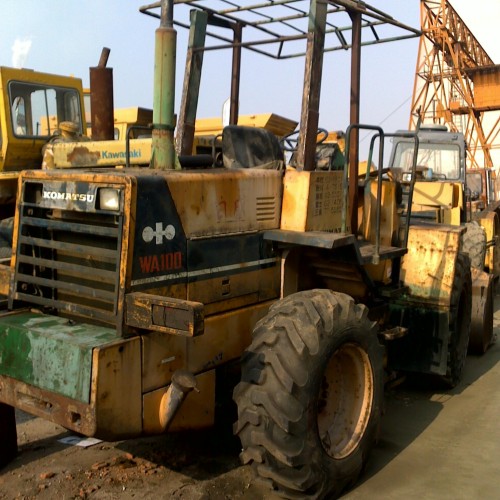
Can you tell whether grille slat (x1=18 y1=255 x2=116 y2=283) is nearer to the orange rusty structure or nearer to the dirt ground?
the dirt ground

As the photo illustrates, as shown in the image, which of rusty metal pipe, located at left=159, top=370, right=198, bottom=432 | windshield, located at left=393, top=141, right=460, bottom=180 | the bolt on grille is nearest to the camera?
rusty metal pipe, located at left=159, top=370, right=198, bottom=432

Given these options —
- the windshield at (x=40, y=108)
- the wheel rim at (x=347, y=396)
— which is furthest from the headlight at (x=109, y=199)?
the windshield at (x=40, y=108)

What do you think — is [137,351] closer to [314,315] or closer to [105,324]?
[105,324]

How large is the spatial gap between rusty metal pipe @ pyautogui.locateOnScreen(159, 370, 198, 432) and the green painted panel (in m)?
0.39

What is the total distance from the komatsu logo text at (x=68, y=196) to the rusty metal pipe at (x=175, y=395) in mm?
1031

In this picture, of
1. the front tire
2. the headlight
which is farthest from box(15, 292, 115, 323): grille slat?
the front tire

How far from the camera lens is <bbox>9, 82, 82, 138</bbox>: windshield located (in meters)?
8.37

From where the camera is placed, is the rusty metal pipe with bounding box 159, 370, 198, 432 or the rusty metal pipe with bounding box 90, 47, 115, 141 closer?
the rusty metal pipe with bounding box 159, 370, 198, 432

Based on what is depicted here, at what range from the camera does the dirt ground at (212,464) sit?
12.3 feet

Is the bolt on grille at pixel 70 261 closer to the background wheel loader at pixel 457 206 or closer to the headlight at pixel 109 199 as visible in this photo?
the headlight at pixel 109 199

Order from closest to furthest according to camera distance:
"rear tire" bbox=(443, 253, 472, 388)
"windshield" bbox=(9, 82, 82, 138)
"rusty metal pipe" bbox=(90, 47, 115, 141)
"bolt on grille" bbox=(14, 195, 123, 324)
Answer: "bolt on grille" bbox=(14, 195, 123, 324) < "rear tire" bbox=(443, 253, 472, 388) < "rusty metal pipe" bbox=(90, 47, 115, 141) < "windshield" bbox=(9, 82, 82, 138)

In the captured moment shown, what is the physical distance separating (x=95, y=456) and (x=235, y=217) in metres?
1.88

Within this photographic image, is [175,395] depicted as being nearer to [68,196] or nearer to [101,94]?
[68,196]

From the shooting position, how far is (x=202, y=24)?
4.89 meters
